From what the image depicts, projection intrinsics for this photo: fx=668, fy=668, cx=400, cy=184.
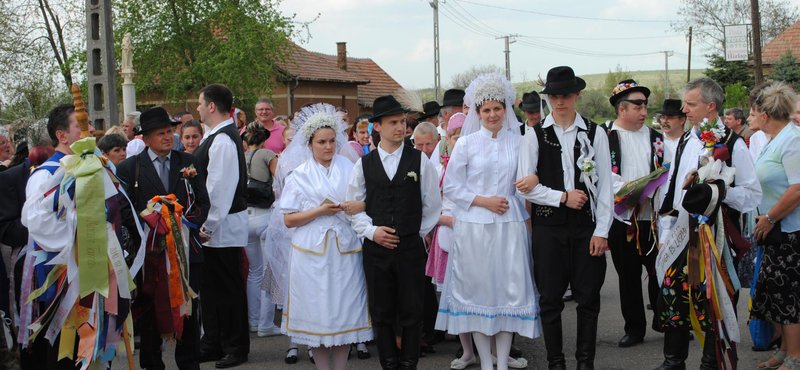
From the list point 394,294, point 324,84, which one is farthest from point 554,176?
point 324,84

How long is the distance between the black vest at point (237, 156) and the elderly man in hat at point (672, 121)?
4.14 meters

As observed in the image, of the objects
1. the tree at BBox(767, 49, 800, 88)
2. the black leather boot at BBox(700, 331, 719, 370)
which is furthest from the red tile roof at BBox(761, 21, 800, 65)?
the black leather boot at BBox(700, 331, 719, 370)

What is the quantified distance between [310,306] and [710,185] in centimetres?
277

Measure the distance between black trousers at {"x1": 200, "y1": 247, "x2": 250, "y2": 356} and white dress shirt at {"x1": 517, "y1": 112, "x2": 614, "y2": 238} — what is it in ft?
8.42

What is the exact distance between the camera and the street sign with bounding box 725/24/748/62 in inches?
1294

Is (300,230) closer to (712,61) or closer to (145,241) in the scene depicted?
(145,241)

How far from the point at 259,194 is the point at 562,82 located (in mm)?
3034

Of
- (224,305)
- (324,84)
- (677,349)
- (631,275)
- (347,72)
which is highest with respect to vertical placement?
(347,72)

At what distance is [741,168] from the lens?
15.0ft

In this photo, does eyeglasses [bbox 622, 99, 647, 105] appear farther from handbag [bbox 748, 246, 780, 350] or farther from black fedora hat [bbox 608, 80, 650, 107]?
handbag [bbox 748, 246, 780, 350]

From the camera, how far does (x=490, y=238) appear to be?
15.8 feet

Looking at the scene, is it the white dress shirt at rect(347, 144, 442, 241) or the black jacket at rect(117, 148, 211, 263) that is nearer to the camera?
the white dress shirt at rect(347, 144, 442, 241)

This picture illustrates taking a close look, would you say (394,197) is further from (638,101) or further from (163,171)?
(638,101)

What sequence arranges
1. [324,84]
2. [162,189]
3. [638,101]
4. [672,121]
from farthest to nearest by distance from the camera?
[324,84]
[672,121]
[638,101]
[162,189]
